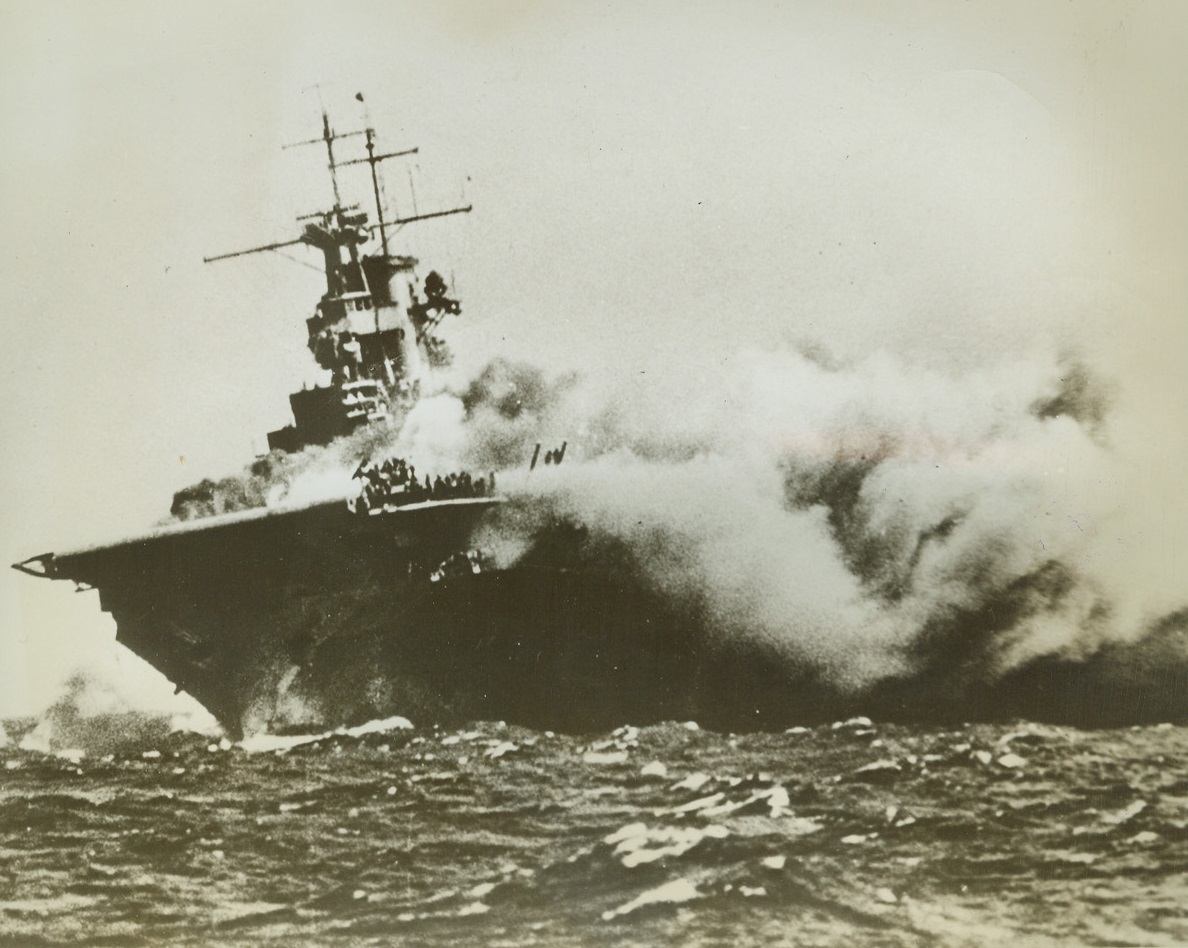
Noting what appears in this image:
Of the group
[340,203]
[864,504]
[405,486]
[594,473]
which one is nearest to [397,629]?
[405,486]

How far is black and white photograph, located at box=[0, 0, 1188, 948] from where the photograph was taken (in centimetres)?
267

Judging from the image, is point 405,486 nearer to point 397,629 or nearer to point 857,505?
point 397,629

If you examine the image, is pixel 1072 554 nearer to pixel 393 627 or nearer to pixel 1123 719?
pixel 1123 719

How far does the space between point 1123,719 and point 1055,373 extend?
95cm

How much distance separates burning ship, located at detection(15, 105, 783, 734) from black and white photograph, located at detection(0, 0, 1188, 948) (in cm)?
1

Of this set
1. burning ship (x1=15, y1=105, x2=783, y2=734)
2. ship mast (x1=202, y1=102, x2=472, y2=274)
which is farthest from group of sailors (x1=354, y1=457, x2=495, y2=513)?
ship mast (x1=202, y1=102, x2=472, y2=274)

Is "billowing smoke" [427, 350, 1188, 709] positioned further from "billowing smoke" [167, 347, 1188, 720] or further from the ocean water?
the ocean water

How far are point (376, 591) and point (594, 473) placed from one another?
0.77 metres

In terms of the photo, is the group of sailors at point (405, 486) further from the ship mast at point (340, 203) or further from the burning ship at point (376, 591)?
the ship mast at point (340, 203)

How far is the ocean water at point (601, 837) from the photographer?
102 inches

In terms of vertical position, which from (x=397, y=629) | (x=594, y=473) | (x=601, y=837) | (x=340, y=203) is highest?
(x=340, y=203)

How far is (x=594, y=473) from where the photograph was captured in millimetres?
2855

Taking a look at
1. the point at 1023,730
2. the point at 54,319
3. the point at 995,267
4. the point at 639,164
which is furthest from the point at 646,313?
the point at 54,319

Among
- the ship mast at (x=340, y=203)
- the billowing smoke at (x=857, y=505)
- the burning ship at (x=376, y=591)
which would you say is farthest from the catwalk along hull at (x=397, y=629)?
the ship mast at (x=340, y=203)
